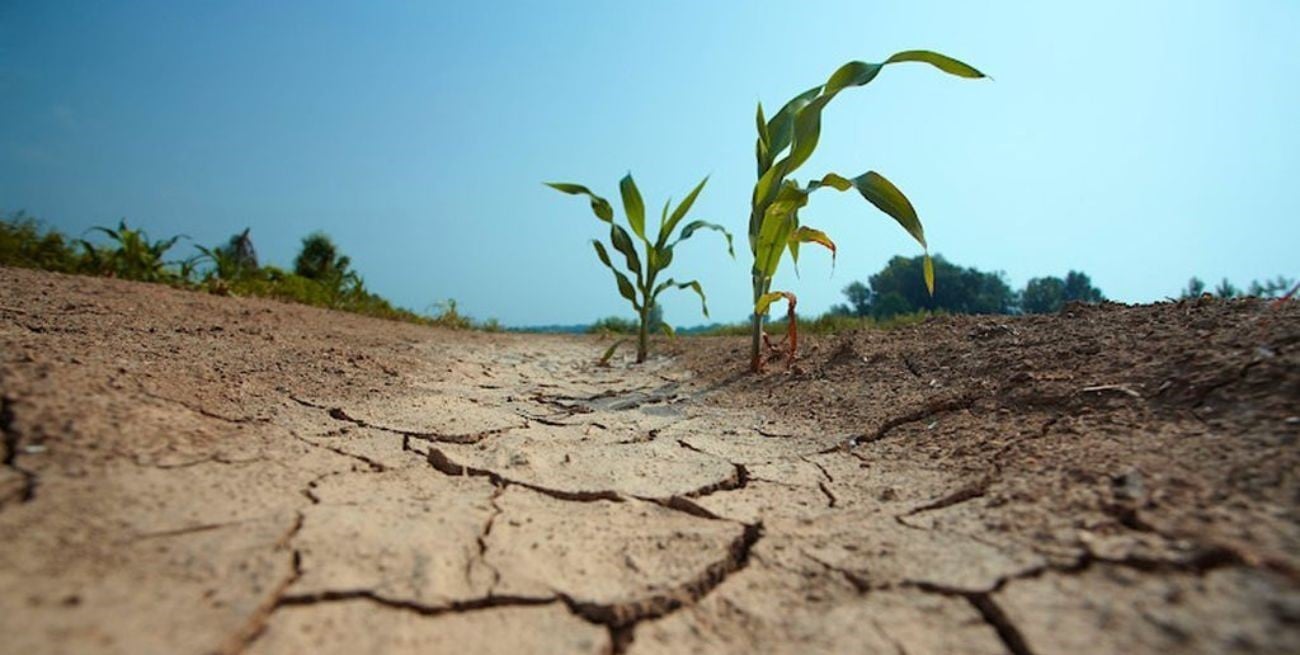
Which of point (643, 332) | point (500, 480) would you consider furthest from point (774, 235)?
point (500, 480)

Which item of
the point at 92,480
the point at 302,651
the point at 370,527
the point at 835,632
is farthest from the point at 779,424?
the point at 92,480

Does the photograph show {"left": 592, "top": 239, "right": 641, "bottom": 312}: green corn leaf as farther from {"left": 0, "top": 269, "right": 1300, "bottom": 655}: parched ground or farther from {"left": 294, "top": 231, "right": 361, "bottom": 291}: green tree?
{"left": 294, "top": 231, "right": 361, "bottom": 291}: green tree

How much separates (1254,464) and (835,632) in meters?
0.84

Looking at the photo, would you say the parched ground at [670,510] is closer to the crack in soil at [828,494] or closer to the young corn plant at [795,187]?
the crack in soil at [828,494]

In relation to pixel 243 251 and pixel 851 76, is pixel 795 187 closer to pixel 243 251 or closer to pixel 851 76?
pixel 851 76

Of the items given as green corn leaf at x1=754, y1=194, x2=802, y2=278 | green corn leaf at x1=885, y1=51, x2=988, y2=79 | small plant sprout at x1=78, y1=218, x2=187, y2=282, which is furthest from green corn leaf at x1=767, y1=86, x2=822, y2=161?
small plant sprout at x1=78, y1=218, x2=187, y2=282

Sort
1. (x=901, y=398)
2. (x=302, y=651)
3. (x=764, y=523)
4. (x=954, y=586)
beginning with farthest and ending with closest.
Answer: (x=901, y=398) < (x=764, y=523) < (x=954, y=586) < (x=302, y=651)

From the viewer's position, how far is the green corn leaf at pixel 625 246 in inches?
152

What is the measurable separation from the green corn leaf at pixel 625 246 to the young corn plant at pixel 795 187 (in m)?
1.13

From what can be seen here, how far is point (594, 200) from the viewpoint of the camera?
3783 millimetres

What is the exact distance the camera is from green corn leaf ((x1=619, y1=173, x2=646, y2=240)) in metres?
3.76

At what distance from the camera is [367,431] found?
5.75 ft

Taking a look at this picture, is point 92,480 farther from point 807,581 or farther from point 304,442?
point 807,581

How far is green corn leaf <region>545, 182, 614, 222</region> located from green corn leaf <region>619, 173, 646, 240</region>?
4.6 inches
